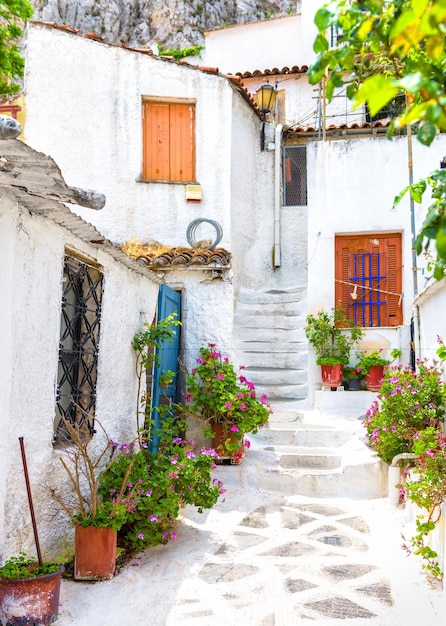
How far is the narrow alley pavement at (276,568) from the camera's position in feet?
14.1

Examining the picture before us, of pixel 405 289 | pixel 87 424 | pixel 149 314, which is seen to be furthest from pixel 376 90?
pixel 405 289

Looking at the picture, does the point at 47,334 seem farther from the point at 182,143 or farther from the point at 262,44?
the point at 262,44

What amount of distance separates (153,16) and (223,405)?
19079mm

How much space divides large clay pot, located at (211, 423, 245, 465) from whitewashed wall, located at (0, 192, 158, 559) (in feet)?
8.31

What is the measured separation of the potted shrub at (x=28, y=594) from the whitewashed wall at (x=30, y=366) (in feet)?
0.96

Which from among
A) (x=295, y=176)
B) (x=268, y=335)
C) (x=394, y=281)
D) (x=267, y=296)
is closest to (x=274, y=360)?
(x=268, y=335)

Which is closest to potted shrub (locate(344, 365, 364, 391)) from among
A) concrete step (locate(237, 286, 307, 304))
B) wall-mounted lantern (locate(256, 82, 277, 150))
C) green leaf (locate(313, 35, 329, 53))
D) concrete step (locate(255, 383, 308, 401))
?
concrete step (locate(255, 383, 308, 401))

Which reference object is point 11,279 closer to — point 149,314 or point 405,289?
point 149,314

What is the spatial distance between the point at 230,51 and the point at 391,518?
1410cm

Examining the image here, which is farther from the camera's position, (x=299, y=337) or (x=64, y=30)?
(x=299, y=337)

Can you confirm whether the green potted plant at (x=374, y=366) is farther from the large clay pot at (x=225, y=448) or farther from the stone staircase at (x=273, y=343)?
the large clay pot at (x=225, y=448)

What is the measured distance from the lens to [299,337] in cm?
1102

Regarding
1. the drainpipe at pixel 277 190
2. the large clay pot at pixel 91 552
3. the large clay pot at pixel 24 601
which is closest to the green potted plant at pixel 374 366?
the drainpipe at pixel 277 190

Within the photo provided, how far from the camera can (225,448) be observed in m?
7.91
